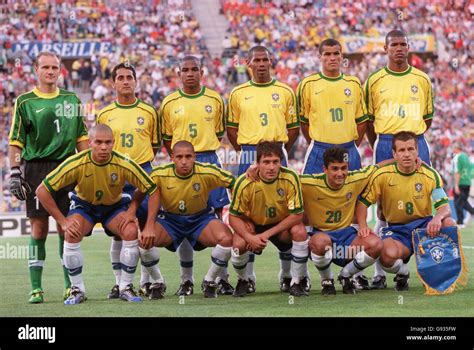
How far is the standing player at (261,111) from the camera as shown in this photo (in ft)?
27.7

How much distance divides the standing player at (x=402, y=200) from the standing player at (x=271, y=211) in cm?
58

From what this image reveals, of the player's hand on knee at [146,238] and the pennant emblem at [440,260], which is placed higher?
the player's hand on knee at [146,238]

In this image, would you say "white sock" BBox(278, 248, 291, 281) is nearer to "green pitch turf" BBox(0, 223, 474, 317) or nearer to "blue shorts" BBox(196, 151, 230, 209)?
"green pitch turf" BBox(0, 223, 474, 317)

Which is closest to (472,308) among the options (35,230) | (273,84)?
(273,84)

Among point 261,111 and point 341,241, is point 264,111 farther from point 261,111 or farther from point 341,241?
point 341,241

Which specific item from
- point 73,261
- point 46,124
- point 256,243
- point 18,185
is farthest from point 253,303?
point 46,124

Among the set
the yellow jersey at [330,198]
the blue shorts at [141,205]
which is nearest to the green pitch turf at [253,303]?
the yellow jersey at [330,198]

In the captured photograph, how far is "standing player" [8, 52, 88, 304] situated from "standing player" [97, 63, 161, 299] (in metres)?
0.45

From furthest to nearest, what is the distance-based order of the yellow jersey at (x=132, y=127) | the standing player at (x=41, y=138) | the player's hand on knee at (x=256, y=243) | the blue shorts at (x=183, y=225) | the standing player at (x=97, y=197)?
1. the yellow jersey at (x=132, y=127)
2. the blue shorts at (x=183, y=225)
3. the standing player at (x=41, y=138)
4. the player's hand on knee at (x=256, y=243)
5. the standing player at (x=97, y=197)

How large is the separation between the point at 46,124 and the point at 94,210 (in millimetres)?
837

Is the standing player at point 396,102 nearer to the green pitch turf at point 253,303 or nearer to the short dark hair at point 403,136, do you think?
the short dark hair at point 403,136

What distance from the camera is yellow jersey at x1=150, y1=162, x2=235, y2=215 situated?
7949mm

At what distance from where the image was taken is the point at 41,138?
7.95 m
